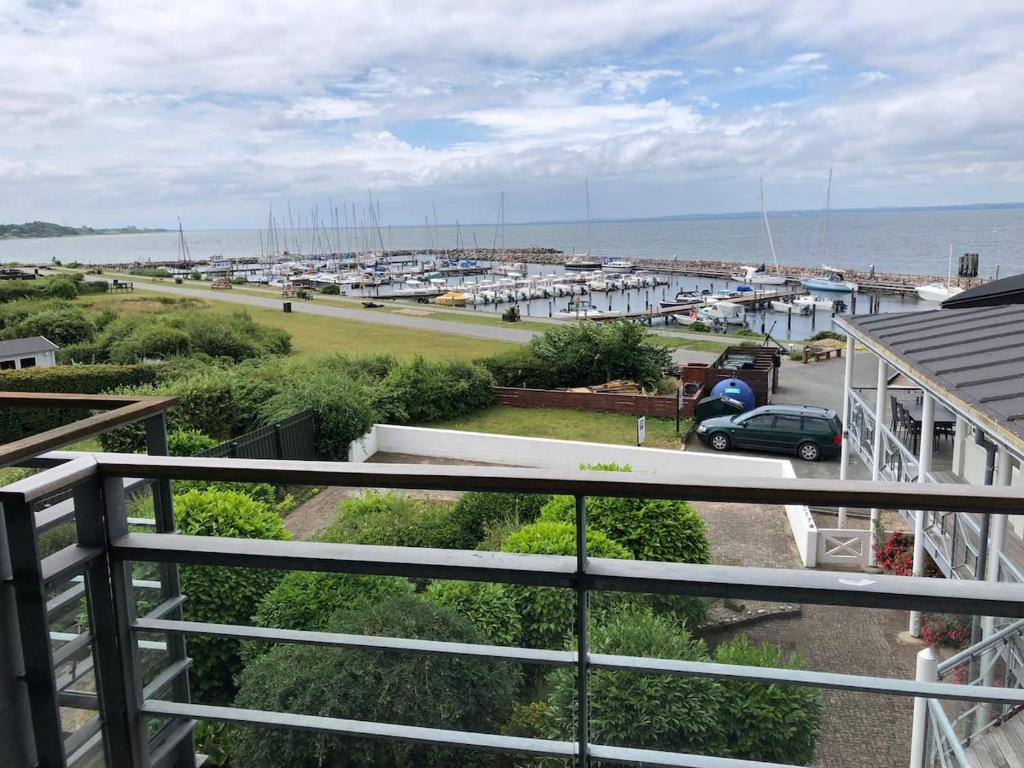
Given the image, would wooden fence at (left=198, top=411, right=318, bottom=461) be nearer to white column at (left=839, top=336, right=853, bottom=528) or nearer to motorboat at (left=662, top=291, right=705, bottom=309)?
white column at (left=839, top=336, right=853, bottom=528)

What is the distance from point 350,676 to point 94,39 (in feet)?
86.5

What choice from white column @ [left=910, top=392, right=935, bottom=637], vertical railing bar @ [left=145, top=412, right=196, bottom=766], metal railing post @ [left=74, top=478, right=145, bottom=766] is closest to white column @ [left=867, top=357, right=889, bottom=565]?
white column @ [left=910, top=392, right=935, bottom=637]

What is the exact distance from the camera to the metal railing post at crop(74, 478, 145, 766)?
2150mm

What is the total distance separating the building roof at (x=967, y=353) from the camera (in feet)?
23.2

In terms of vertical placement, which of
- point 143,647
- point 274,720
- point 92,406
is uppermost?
point 92,406

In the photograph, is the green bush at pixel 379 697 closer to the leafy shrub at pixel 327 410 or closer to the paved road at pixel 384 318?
the leafy shrub at pixel 327 410

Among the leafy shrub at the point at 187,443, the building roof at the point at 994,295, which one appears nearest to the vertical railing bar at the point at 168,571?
the leafy shrub at the point at 187,443

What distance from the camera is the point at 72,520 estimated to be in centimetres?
216

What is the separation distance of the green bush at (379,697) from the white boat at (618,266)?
12375 cm

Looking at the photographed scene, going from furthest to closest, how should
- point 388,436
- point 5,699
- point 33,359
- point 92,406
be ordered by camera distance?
1. point 33,359
2. point 388,436
3. point 92,406
4. point 5,699

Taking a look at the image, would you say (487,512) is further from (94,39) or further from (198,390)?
(94,39)

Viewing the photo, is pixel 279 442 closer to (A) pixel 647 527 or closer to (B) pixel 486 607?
(A) pixel 647 527

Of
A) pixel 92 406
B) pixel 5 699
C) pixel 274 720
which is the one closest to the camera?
pixel 5 699

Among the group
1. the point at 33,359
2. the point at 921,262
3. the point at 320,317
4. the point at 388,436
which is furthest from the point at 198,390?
the point at 921,262
